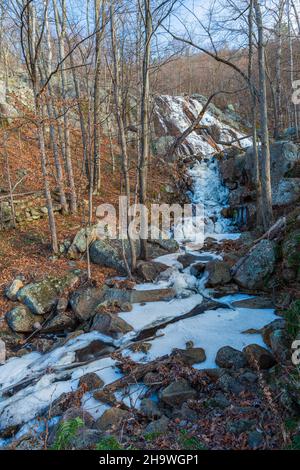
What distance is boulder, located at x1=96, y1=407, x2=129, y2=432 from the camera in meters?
3.32

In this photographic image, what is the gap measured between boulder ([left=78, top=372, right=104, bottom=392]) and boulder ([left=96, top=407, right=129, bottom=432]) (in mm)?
736

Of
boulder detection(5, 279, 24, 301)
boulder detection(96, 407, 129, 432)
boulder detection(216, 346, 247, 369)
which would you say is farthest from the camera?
boulder detection(5, 279, 24, 301)

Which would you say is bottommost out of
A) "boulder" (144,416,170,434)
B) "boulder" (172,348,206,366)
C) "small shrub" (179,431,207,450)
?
"boulder" (172,348,206,366)

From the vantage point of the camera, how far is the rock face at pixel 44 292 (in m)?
6.89

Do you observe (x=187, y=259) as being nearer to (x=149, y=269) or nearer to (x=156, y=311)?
(x=149, y=269)

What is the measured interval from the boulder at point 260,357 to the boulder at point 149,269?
12.8 ft

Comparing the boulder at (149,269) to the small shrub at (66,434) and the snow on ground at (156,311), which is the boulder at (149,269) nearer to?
the snow on ground at (156,311)

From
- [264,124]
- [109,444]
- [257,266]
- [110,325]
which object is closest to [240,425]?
[109,444]

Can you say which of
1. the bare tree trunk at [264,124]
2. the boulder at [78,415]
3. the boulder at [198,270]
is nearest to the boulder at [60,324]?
the boulder at [78,415]

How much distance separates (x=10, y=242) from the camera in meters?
8.82

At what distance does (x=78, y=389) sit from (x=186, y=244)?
21.8 ft

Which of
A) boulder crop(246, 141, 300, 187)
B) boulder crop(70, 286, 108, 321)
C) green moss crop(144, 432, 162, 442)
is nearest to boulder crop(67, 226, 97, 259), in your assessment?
boulder crop(70, 286, 108, 321)

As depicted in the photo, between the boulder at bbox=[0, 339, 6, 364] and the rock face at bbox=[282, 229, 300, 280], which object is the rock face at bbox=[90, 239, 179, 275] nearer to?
the boulder at bbox=[0, 339, 6, 364]

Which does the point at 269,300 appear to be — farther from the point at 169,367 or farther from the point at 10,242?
the point at 10,242
